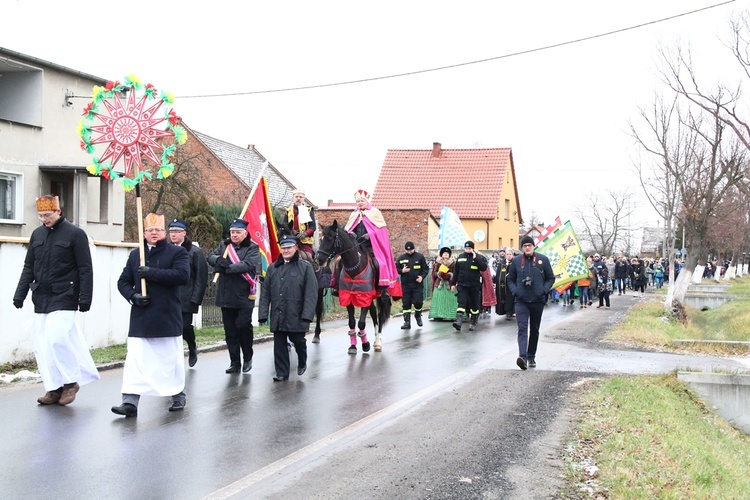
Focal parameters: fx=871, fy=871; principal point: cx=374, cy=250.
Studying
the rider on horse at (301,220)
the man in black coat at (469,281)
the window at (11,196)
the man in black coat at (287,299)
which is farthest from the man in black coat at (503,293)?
the window at (11,196)

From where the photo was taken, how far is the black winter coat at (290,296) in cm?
1071

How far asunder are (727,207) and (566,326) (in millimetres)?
23985

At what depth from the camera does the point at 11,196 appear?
25031mm

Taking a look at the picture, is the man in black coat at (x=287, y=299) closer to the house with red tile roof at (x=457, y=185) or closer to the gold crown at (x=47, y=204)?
the gold crown at (x=47, y=204)

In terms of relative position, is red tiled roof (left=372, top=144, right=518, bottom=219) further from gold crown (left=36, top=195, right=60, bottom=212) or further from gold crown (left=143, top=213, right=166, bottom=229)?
gold crown (left=36, top=195, right=60, bottom=212)

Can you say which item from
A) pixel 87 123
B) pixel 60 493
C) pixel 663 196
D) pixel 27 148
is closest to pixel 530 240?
pixel 87 123

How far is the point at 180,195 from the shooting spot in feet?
112

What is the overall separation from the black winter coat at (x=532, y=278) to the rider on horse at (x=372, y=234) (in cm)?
245

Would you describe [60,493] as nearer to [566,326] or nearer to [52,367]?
[52,367]

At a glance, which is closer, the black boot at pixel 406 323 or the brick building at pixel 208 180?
the black boot at pixel 406 323

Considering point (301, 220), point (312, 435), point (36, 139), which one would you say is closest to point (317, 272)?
point (301, 220)

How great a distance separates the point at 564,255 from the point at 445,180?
83.9ft

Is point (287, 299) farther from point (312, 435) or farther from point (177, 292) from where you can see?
point (312, 435)

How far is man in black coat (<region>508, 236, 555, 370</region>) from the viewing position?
1255 cm
